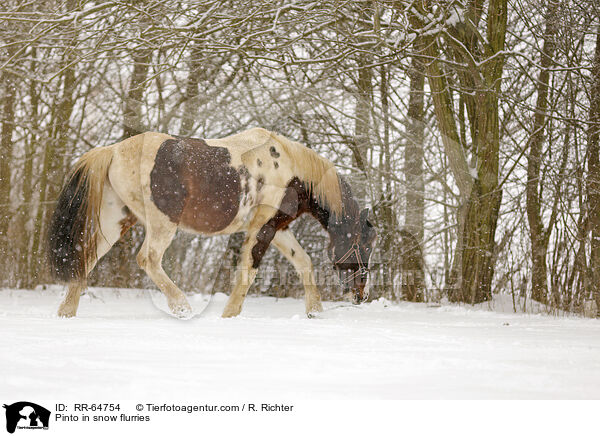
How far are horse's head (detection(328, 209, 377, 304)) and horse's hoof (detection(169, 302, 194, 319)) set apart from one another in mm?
1655

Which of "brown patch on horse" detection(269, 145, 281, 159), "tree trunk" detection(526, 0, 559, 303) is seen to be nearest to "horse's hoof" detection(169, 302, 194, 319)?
"brown patch on horse" detection(269, 145, 281, 159)

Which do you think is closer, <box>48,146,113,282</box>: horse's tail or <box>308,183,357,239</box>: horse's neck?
<box>48,146,113,282</box>: horse's tail

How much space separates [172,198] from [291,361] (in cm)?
250

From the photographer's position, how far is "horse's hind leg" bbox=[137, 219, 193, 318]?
4.41m

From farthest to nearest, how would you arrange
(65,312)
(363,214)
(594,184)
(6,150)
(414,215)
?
1. (6,150)
2. (414,215)
3. (594,184)
4. (363,214)
5. (65,312)

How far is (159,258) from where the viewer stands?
450 cm

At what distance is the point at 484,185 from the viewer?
6715 mm

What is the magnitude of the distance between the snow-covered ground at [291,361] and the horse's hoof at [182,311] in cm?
39

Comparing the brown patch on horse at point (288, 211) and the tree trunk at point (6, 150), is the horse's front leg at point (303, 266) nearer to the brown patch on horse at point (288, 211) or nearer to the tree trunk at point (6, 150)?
the brown patch on horse at point (288, 211)

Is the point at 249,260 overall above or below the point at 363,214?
below

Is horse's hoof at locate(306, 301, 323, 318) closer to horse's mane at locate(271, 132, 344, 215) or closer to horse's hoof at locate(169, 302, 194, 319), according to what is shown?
horse's mane at locate(271, 132, 344, 215)

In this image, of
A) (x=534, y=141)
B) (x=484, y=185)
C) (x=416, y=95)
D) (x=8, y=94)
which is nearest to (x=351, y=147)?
(x=416, y=95)

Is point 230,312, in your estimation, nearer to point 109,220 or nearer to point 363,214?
point 109,220

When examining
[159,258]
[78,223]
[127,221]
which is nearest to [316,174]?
[159,258]
